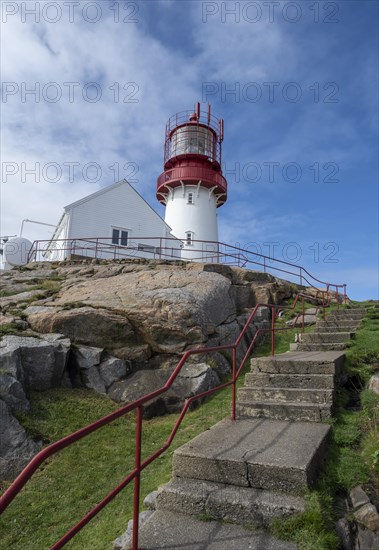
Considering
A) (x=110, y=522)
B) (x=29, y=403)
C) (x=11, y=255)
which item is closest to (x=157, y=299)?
(x=29, y=403)

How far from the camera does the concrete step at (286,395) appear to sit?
540 cm

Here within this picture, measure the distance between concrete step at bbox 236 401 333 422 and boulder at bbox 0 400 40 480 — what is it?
3594 millimetres

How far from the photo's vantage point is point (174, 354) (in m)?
9.71

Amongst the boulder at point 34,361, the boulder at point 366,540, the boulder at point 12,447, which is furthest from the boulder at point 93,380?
the boulder at point 366,540

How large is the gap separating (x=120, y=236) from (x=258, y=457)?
21911mm

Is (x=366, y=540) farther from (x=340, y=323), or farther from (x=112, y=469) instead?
(x=340, y=323)

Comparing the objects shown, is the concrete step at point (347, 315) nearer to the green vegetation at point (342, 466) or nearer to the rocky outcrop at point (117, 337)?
the rocky outcrop at point (117, 337)

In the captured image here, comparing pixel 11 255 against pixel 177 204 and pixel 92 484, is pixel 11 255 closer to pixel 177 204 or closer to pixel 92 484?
pixel 177 204

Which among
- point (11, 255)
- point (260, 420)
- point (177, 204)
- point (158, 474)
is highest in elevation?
point (177, 204)

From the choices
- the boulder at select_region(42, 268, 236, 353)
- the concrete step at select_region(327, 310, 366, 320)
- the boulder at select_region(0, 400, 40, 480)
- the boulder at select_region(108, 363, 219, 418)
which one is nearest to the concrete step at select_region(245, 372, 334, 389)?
the boulder at select_region(108, 363, 219, 418)

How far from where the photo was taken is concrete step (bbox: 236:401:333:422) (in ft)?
16.8

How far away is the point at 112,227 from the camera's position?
24453 mm

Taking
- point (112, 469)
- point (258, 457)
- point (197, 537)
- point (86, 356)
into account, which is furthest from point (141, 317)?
point (197, 537)

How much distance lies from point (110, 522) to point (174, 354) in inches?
219
